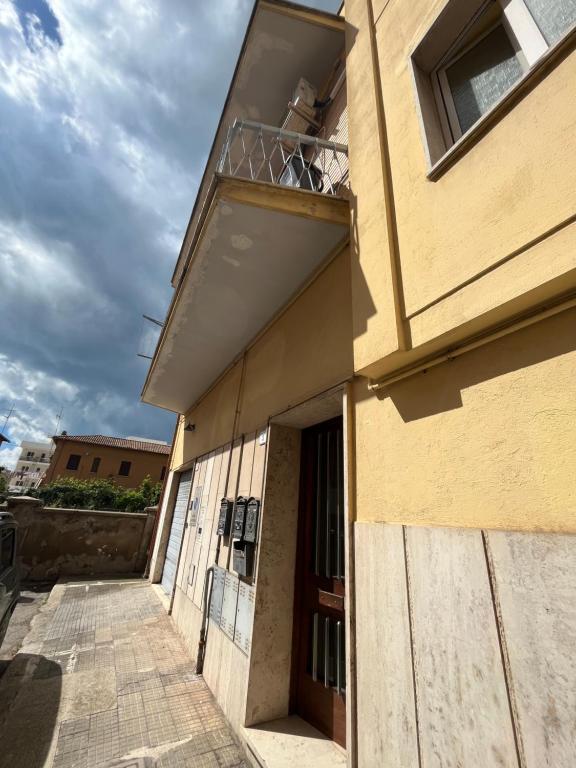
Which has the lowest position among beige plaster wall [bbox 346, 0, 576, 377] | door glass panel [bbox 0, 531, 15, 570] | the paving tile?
the paving tile

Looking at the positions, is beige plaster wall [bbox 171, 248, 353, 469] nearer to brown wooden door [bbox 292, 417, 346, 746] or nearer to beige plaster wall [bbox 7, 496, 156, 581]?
brown wooden door [bbox 292, 417, 346, 746]

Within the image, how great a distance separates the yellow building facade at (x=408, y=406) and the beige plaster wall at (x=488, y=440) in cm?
1

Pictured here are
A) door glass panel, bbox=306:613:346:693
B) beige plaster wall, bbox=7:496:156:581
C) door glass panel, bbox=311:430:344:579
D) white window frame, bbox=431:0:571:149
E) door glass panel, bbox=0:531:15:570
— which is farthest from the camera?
beige plaster wall, bbox=7:496:156:581

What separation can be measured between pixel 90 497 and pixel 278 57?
24277mm

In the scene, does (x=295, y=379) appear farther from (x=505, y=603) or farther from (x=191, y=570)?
(x=191, y=570)

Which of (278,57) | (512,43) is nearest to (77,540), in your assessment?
(278,57)

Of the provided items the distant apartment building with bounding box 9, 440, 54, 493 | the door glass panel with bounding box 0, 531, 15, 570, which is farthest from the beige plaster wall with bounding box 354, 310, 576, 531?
the distant apartment building with bounding box 9, 440, 54, 493

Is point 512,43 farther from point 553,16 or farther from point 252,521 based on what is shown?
point 252,521

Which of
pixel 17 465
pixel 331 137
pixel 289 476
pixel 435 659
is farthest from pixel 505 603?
pixel 17 465

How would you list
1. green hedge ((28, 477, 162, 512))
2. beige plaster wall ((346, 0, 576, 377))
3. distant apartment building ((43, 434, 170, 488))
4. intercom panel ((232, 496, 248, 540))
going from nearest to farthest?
1. beige plaster wall ((346, 0, 576, 377))
2. intercom panel ((232, 496, 248, 540))
3. green hedge ((28, 477, 162, 512))
4. distant apartment building ((43, 434, 170, 488))

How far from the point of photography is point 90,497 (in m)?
21.3

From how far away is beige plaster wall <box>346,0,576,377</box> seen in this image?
1.44 metres

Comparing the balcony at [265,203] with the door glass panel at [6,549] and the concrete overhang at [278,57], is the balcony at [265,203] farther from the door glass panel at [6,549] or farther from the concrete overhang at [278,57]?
the door glass panel at [6,549]

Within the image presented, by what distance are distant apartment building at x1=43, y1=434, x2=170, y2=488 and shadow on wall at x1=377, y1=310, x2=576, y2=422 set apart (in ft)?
106
